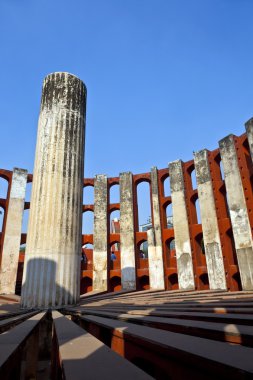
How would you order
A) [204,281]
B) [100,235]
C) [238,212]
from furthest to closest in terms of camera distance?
[100,235] < [204,281] < [238,212]

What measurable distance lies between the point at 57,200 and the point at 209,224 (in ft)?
34.2

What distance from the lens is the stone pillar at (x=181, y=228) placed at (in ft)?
54.2

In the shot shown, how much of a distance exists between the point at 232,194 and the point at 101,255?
9798 mm

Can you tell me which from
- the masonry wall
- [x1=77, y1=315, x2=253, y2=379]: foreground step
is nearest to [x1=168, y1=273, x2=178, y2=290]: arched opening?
the masonry wall

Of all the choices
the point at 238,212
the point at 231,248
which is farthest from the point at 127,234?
the point at 238,212

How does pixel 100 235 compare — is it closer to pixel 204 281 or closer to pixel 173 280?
pixel 173 280

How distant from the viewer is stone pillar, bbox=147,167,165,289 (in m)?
17.7

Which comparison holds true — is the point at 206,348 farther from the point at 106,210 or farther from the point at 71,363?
the point at 106,210

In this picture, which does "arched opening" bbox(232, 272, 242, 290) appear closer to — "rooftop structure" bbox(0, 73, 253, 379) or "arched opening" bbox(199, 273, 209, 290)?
"rooftop structure" bbox(0, 73, 253, 379)

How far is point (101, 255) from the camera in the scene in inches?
741

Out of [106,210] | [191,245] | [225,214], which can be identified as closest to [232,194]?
[225,214]

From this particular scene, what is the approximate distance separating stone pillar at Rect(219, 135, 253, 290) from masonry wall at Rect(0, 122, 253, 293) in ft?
0.15

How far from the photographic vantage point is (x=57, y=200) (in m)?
9.16

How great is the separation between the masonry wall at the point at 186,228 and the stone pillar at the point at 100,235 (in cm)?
7
